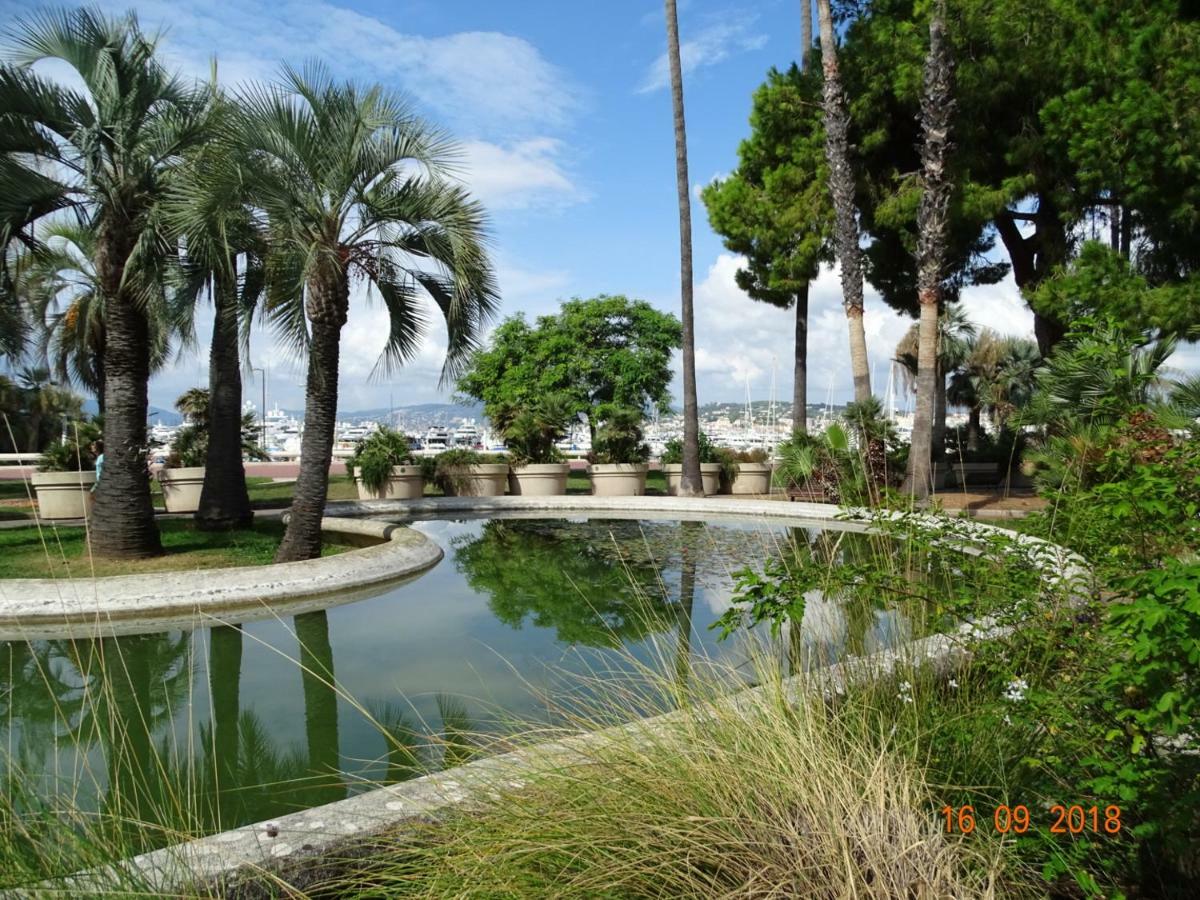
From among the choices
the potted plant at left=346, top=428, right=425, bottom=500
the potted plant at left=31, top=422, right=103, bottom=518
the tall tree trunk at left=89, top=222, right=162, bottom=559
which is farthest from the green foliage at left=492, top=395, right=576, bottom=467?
the tall tree trunk at left=89, top=222, right=162, bottom=559

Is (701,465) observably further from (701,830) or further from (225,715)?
(701,830)

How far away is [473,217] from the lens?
9500 millimetres

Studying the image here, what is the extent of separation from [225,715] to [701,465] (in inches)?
614

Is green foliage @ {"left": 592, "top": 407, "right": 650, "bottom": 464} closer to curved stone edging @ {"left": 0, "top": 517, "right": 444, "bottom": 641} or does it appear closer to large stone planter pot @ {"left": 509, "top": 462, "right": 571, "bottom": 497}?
large stone planter pot @ {"left": 509, "top": 462, "right": 571, "bottom": 497}

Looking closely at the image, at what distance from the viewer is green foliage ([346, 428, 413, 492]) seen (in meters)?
17.6

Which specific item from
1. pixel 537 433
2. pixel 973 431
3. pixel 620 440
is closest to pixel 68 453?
pixel 537 433

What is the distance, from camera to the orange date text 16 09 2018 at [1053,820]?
2.17m

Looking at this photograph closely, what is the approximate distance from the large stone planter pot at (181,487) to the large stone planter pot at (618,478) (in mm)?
8532

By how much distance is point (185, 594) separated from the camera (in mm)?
7762

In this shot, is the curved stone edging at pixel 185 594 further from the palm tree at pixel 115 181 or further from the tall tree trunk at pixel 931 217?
the tall tree trunk at pixel 931 217

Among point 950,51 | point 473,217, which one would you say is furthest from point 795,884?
point 950,51

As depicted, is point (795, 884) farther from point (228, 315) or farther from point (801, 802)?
point (228, 315)

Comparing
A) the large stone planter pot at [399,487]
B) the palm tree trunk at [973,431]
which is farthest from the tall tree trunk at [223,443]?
the palm tree trunk at [973,431]

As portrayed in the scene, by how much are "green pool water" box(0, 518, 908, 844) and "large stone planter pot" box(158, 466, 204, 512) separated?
786 cm
